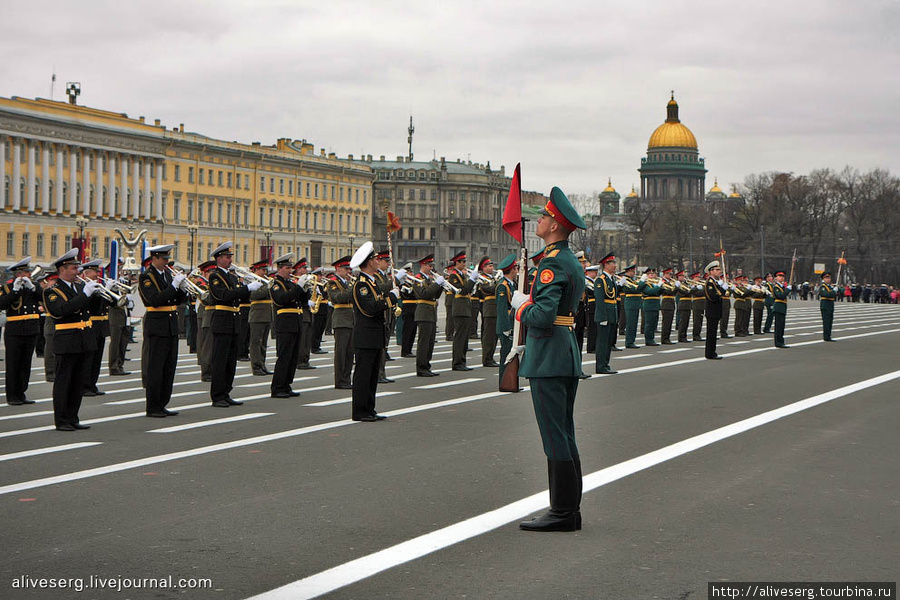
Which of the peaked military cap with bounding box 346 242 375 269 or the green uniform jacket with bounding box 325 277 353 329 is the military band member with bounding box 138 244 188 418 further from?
the green uniform jacket with bounding box 325 277 353 329

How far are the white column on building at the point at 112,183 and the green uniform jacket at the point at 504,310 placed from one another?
93.5m

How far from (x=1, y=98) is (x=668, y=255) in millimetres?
59034

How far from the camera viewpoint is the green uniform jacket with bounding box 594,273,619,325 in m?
20.6

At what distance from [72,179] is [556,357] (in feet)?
332

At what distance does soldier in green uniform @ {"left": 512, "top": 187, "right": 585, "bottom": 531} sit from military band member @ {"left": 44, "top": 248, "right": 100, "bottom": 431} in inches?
241

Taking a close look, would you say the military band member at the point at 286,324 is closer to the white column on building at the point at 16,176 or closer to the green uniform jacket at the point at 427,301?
the green uniform jacket at the point at 427,301

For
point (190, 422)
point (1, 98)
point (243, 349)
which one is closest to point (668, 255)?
point (1, 98)

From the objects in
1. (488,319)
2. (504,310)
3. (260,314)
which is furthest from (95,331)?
(488,319)

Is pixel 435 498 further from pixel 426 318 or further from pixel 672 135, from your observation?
pixel 672 135

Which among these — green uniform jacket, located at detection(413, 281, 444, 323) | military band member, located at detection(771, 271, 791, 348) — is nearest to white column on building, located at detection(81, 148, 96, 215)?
military band member, located at detection(771, 271, 791, 348)

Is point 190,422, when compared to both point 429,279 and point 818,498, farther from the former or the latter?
point 429,279

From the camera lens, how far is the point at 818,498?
27.3 ft

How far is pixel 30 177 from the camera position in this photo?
9769 cm

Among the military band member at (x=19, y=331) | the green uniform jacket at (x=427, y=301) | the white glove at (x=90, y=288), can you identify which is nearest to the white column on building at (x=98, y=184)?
the green uniform jacket at (x=427, y=301)
